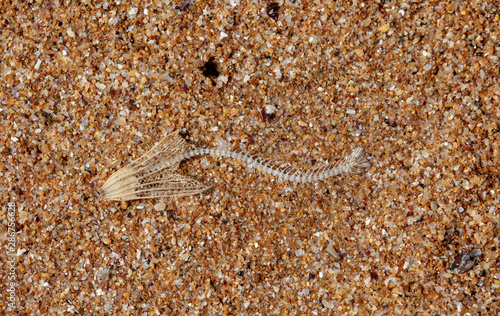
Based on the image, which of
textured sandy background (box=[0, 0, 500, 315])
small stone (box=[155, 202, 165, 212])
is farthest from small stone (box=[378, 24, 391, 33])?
small stone (box=[155, 202, 165, 212])

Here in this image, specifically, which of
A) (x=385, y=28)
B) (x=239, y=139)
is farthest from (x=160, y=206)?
(x=385, y=28)

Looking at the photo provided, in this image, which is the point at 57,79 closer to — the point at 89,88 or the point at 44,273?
the point at 89,88

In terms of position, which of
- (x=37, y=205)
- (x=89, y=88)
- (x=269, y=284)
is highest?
(x=89, y=88)

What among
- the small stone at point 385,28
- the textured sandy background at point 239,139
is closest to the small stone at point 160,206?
the textured sandy background at point 239,139

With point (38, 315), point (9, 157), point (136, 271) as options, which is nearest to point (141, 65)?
point (9, 157)

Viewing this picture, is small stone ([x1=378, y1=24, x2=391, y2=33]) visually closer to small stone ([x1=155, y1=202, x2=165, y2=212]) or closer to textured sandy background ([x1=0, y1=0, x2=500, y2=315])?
textured sandy background ([x1=0, y1=0, x2=500, y2=315])

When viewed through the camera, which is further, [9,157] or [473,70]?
[9,157]

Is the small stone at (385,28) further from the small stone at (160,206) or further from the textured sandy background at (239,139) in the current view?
the small stone at (160,206)

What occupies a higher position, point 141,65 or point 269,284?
point 141,65
